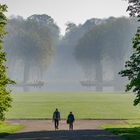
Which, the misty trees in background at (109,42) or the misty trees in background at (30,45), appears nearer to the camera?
the misty trees in background at (109,42)

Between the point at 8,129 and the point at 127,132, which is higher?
the point at 8,129

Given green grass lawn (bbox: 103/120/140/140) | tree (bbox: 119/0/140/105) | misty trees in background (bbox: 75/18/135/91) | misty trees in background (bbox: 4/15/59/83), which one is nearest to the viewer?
green grass lawn (bbox: 103/120/140/140)

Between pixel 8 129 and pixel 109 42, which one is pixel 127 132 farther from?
pixel 109 42

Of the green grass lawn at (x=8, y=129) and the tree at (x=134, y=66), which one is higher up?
the tree at (x=134, y=66)

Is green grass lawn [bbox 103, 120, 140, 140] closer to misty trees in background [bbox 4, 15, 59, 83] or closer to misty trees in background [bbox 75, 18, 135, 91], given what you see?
misty trees in background [bbox 75, 18, 135, 91]

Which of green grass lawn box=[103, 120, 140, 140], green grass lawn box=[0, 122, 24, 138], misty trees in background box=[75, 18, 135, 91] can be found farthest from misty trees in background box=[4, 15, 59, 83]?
green grass lawn box=[103, 120, 140, 140]

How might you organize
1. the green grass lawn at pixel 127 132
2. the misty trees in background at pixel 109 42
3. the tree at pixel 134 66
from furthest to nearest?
1. the misty trees in background at pixel 109 42
2. the tree at pixel 134 66
3. the green grass lawn at pixel 127 132

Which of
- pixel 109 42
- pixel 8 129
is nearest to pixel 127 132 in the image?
pixel 8 129

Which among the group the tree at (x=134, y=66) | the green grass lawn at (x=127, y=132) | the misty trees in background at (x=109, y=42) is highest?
the misty trees in background at (x=109, y=42)

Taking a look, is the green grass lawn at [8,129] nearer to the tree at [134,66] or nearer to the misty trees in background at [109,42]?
the tree at [134,66]

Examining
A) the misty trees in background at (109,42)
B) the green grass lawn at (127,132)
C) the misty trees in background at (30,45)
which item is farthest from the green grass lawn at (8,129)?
the misty trees in background at (30,45)

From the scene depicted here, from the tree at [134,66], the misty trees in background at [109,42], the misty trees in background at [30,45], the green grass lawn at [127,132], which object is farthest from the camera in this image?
the misty trees in background at [30,45]

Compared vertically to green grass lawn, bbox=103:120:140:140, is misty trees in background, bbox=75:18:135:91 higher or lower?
higher

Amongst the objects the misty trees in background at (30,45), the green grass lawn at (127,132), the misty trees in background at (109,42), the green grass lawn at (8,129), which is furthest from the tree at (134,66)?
the misty trees in background at (30,45)
